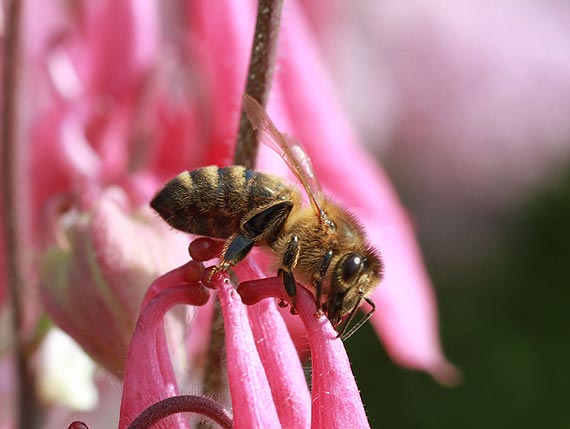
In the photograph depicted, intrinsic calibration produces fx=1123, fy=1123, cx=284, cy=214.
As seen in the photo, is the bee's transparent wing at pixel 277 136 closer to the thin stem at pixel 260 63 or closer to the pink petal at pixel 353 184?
the thin stem at pixel 260 63

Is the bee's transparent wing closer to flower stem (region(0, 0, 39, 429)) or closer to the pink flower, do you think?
the pink flower

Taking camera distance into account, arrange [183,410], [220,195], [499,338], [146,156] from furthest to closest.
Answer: [499,338] → [146,156] → [220,195] → [183,410]

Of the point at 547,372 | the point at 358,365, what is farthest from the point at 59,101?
the point at 547,372

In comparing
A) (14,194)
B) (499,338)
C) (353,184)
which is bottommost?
(499,338)

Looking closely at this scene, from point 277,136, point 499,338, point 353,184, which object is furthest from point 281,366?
point 499,338

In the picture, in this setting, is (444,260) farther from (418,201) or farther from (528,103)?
(528,103)

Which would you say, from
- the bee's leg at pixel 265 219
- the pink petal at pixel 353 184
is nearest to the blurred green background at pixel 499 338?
the pink petal at pixel 353 184

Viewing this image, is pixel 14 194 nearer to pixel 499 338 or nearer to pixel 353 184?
pixel 353 184
